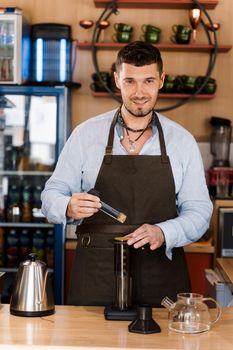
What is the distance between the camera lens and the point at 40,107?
17.7 feet

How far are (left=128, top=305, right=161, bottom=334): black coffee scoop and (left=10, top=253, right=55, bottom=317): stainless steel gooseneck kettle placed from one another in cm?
33

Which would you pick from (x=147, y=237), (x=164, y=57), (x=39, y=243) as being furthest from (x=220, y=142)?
(x=147, y=237)

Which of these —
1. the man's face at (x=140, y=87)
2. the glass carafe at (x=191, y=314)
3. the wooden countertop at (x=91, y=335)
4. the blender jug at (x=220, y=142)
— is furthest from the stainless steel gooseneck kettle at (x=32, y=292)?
the blender jug at (x=220, y=142)

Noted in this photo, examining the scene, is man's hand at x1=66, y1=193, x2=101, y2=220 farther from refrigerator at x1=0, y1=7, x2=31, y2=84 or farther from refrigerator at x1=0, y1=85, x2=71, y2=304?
refrigerator at x1=0, y1=7, x2=31, y2=84

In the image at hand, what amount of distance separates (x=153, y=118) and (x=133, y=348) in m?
1.16

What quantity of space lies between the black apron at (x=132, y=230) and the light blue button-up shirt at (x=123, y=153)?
0.11 ft

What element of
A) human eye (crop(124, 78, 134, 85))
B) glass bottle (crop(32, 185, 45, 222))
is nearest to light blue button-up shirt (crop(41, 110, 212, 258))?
human eye (crop(124, 78, 134, 85))

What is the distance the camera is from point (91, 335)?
7.64 ft

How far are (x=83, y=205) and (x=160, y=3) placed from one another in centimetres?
303

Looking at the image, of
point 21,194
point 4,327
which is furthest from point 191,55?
point 4,327

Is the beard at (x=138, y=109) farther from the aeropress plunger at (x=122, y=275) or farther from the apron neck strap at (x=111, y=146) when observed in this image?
the aeropress plunger at (x=122, y=275)

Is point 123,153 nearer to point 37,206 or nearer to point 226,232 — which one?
point 226,232

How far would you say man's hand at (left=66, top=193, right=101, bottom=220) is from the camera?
103 inches

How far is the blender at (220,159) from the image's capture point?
5.15m
